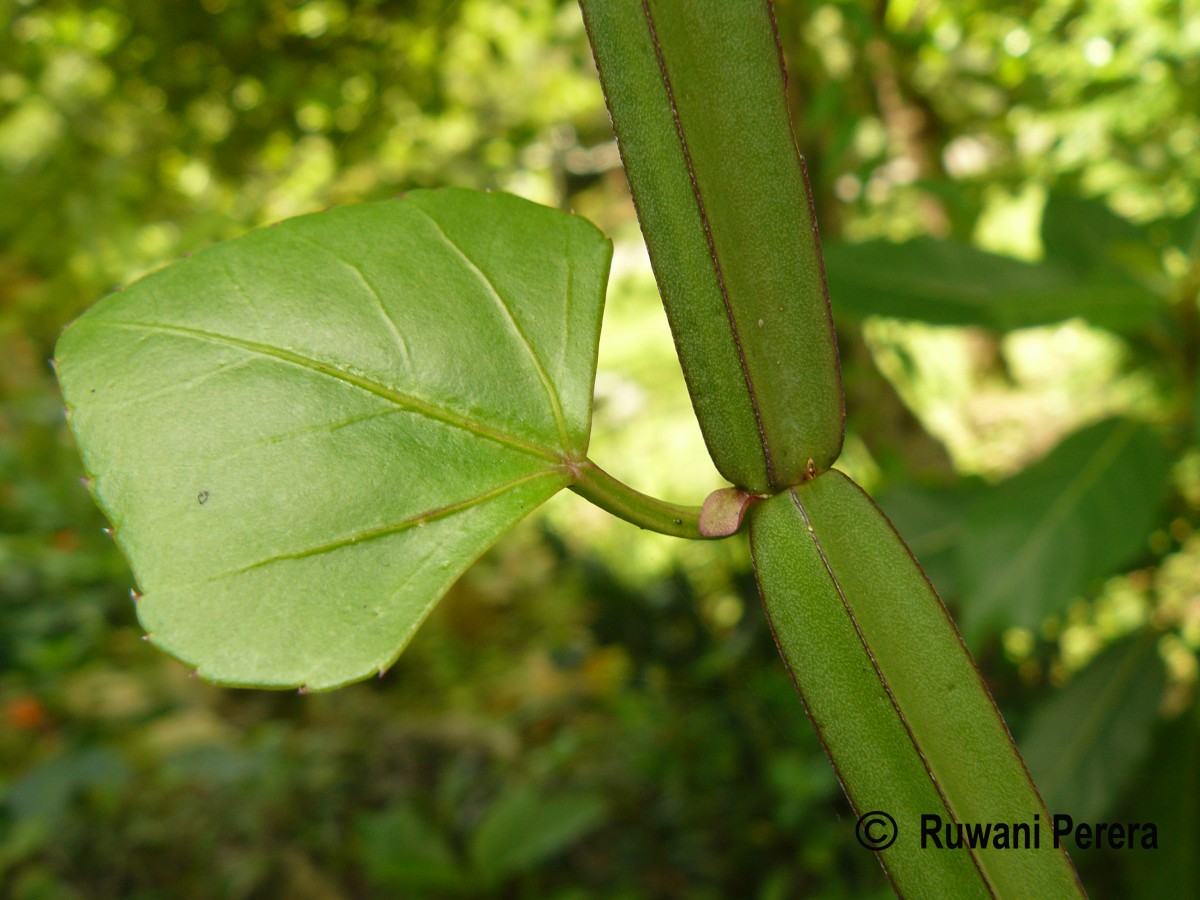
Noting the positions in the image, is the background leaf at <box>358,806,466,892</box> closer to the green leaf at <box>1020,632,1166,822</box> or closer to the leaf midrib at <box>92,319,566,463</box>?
the green leaf at <box>1020,632,1166,822</box>

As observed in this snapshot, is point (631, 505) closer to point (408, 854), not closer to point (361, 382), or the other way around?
point (361, 382)

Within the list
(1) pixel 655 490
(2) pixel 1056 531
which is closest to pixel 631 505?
(2) pixel 1056 531

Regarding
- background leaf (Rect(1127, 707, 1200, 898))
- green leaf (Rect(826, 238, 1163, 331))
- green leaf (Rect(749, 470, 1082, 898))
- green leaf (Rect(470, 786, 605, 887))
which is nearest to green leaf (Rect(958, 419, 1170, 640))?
green leaf (Rect(826, 238, 1163, 331))

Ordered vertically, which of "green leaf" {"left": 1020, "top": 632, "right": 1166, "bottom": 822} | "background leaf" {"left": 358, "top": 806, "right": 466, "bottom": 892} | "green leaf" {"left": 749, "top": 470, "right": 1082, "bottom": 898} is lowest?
"background leaf" {"left": 358, "top": 806, "right": 466, "bottom": 892}

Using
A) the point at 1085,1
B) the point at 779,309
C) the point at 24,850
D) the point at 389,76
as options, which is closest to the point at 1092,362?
the point at 1085,1

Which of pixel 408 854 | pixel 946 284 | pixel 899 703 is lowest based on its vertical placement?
pixel 408 854

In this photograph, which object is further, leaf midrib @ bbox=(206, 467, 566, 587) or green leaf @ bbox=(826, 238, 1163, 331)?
green leaf @ bbox=(826, 238, 1163, 331)

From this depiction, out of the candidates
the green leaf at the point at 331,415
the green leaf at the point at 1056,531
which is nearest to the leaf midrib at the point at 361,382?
the green leaf at the point at 331,415
